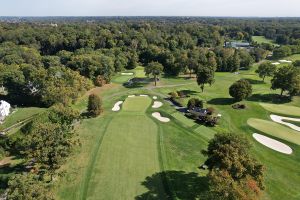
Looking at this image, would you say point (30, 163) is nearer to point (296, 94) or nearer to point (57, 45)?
point (296, 94)

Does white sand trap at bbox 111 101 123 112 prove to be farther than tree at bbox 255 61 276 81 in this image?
No

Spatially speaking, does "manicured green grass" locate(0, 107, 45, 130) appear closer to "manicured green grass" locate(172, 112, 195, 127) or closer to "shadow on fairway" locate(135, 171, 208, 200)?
"manicured green grass" locate(172, 112, 195, 127)

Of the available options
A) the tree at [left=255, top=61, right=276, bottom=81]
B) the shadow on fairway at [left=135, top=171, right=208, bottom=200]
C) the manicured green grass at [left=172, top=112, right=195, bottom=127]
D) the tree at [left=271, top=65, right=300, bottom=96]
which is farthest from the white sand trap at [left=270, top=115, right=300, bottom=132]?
the tree at [left=255, top=61, right=276, bottom=81]

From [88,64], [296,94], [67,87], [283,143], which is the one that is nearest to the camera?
[283,143]

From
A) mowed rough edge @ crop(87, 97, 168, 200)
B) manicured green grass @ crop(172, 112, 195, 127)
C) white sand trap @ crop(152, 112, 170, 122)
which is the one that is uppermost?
manicured green grass @ crop(172, 112, 195, 127)

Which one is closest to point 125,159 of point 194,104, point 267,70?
point 194,104

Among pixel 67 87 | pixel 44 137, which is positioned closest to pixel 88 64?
pixel 67 87
